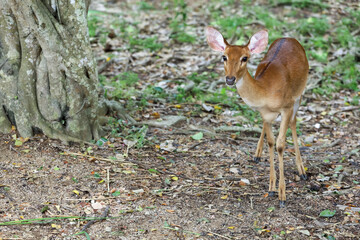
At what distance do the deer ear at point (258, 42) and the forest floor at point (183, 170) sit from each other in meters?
1.48

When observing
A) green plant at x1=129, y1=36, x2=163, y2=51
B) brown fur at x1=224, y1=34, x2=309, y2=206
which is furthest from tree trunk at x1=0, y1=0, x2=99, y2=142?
green plant at x1=129, y1=36, x2=163, y2=51

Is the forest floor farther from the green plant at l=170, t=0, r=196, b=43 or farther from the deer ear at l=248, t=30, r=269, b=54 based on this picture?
the deer ear at l=248, t=30, r=269, b=54

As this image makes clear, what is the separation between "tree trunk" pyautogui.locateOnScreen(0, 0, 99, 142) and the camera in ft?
16.3

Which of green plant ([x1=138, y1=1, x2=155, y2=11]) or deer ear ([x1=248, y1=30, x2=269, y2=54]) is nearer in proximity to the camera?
deer ear ([x1=248, y1=30, x2=269, y2=54])

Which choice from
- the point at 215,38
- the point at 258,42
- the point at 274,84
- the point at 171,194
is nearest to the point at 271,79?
the point at 274,84

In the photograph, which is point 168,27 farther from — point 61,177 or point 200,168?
point 61,177

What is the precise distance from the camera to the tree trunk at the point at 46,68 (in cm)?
497

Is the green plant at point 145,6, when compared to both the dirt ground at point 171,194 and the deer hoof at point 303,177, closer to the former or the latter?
the dirt ground at point 171,194

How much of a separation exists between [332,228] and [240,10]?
7.92 metres

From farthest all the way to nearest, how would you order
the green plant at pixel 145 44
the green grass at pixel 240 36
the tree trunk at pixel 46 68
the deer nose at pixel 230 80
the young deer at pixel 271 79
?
1. the green plant at pixel 145 44
2. the green grass at pixel 240 36
3. the tree trunk at pixel 46 68
4. the young deer at pixel 271 79
5. the deer nose at pixel 230 80

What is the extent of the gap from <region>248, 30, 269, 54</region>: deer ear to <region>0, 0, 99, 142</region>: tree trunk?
1826 mm

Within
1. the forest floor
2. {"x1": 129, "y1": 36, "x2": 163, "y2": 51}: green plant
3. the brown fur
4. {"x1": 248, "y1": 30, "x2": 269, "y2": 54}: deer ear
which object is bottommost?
the forest floor

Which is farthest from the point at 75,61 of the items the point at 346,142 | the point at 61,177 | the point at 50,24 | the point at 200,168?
the point at 346,142

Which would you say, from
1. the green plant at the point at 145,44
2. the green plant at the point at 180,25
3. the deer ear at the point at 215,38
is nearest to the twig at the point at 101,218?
the deer ear at the point at 215,38
